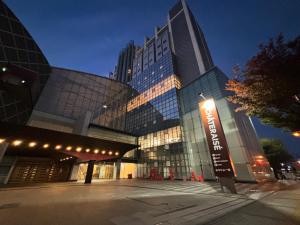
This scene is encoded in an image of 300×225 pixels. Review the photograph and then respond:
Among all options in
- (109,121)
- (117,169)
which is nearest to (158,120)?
(109,121)

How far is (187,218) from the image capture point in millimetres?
4359

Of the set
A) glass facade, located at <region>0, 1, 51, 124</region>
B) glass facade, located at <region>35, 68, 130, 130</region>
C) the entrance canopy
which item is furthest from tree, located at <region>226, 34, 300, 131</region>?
glass facade, located at <region>35, 68, 130, 130</region>

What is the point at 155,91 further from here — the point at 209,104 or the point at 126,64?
the point at 126,64

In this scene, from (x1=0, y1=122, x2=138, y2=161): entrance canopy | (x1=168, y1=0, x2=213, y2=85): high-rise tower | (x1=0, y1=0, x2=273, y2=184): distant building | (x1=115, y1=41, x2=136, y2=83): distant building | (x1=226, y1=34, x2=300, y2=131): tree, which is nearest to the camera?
(x1=226, y1=34, x2=300, y2=131): tree

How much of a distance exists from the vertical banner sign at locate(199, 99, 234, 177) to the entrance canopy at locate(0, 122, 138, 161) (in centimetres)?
927

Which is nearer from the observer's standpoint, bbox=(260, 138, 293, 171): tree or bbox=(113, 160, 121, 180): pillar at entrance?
bbox=(113, 160, 121, 180): pillar at entrance

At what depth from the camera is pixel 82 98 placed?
27.2m

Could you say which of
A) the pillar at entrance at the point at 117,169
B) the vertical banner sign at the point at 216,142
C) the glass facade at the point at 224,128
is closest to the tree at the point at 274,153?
the glass facade at the point at 224,128

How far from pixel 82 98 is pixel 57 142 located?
1740 centimetres

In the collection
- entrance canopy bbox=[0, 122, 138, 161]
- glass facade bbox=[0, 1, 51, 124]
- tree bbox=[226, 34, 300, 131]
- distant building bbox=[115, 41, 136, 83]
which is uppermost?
distant building bbox=[115, 41, 136, 83]

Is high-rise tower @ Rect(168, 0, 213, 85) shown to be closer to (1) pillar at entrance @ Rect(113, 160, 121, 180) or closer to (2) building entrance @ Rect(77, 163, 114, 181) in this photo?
(1) pillar at entrance @ Rect(113, 160, 121, 180)

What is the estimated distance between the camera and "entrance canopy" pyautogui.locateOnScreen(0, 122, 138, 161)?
985cm

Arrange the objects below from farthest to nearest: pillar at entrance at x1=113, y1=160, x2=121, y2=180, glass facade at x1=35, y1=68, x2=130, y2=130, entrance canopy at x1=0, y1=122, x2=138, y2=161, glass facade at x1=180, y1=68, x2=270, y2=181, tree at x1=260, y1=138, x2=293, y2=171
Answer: tree at x1=260, y1=138, x2=293, y2=171 → pillar at entrance at x1=113, y1=160, x2=121, y2=180 → glass facade at x1=35, y1=68, x2=130, y2=130 → glass facade at x1=180, y1=68, x2=270, y2=181 → entrance canopy at x1=0, y1=122, x2=138, y2=161

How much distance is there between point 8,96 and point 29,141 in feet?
26.5
